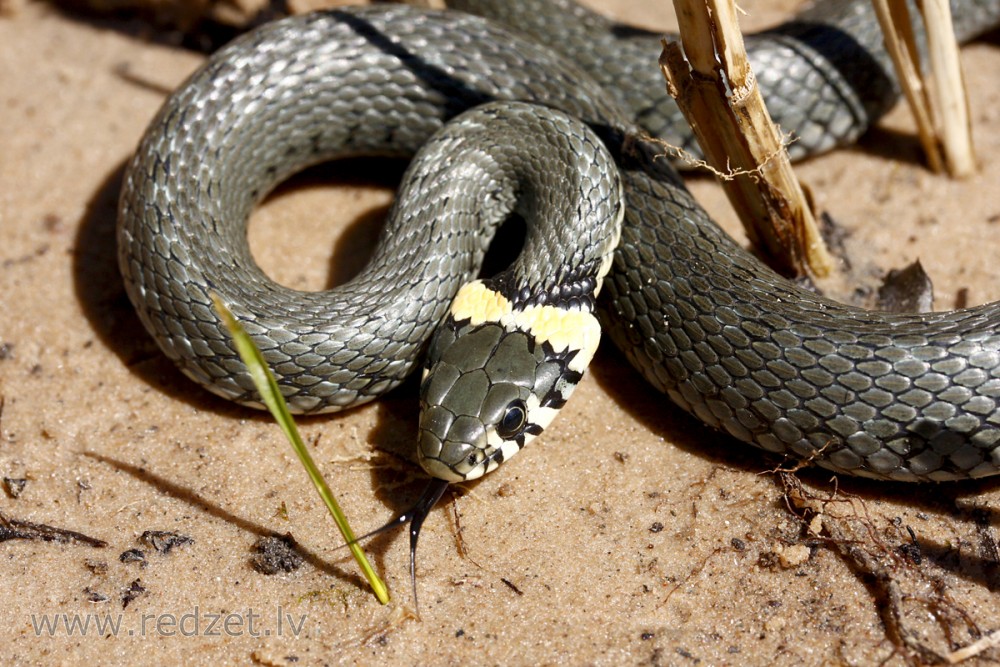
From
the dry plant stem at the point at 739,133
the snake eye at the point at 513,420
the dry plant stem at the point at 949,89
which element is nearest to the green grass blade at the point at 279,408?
the snake eye at the point at 513,420

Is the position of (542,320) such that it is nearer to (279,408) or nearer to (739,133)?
(739,133)

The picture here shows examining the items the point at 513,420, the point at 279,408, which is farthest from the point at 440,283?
the point at 279,408

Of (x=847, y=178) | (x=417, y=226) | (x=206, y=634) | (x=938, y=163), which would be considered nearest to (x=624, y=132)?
(x=417, y=226)

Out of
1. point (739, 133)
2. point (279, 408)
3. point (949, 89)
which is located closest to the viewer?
point (279, 408)

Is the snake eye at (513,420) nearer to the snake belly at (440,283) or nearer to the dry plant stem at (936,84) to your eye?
the snake belly at (440,283)

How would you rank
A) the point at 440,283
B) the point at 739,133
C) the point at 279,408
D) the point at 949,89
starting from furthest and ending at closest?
the point at 949,89, the point at 440,283, the point at 739,133, the point at 279,408

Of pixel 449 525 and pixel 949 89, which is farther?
pixel 949 89

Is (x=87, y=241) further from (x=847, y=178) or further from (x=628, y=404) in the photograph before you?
(x=847, y=178)
